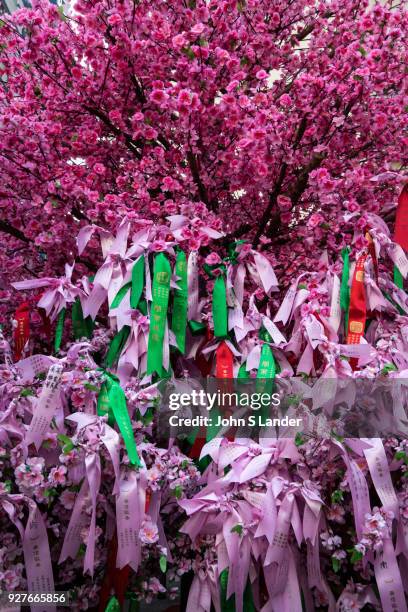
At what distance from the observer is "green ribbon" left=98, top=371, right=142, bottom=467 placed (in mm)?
1193

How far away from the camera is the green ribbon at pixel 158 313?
55.4 inches

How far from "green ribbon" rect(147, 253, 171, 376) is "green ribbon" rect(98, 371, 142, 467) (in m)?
0.12

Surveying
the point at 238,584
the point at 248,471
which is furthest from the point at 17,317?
the point at 238,584

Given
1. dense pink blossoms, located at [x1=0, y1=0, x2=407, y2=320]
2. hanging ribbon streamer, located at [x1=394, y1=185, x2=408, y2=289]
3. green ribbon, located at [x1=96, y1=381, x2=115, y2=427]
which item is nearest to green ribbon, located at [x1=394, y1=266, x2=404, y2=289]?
hanging ribbon streamer, located at [x1=394, y1=185, x2=408, y2=289]

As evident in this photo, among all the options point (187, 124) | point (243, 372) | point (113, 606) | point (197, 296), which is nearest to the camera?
point (113, 606)

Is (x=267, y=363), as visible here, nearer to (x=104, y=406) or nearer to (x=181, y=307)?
(x=181, y=307)

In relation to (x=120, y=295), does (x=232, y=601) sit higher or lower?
lower

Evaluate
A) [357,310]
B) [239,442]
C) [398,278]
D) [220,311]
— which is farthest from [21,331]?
[398,278]

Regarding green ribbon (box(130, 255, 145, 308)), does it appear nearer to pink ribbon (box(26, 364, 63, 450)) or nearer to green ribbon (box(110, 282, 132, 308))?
green ribbon (box(110, 282, 132, 308))

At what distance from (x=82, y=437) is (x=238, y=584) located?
19.4 inches

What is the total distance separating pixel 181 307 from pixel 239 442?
16.5 inches

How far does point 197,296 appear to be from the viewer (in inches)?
62.8

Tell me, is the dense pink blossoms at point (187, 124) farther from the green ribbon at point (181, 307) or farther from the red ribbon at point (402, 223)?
the green ribbon at point (181, 307)

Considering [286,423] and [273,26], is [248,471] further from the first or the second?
[273,26]
